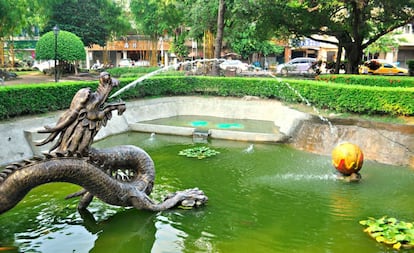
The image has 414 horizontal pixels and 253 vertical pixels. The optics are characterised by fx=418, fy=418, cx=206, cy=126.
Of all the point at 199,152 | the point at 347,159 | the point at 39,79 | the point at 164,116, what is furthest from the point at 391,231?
the point at 39,79

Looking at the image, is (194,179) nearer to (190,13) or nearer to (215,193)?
(215,193)

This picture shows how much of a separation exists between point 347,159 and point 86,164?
21.1 feet

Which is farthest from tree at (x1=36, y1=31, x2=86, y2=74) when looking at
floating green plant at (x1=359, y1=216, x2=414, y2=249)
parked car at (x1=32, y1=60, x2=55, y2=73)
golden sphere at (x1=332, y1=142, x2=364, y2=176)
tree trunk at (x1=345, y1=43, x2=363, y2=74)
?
floating green plant at (x1=359, y1=216, x2=414, y2=249)

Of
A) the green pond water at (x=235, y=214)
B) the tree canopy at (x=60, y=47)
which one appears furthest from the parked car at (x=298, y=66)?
the green pond water at (x=235, y=214)

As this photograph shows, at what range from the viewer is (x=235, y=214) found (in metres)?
8.52

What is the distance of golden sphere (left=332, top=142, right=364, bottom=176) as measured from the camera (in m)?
10.4

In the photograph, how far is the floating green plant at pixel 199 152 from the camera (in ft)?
43.0

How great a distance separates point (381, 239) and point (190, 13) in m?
26.7

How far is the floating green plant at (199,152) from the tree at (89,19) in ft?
83.2

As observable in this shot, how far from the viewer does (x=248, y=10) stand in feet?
78.7

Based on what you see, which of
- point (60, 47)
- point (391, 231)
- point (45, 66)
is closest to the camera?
point (391, 231)

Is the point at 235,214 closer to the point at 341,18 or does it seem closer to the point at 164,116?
the point at 164,116

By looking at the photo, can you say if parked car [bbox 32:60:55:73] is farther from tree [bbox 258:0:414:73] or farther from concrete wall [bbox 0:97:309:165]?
tree [bbox 258:0:414:73]

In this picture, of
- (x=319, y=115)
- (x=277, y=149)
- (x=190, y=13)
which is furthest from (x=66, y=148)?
(x=190, y=13)
